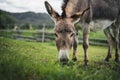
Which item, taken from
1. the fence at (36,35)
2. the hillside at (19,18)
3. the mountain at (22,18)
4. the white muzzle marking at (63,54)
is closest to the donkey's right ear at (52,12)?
the white muzzle marking at (63,54)

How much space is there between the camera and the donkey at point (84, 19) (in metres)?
6.33

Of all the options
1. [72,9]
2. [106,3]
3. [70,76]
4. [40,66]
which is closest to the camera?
[70,76]

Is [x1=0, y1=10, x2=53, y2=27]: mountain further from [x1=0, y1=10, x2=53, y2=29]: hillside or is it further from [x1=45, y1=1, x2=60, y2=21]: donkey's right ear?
[x1=45, y1=1, x2=60, y2=21]: donkey's right ear

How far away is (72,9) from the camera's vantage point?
7.40 metres

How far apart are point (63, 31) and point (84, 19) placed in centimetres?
155

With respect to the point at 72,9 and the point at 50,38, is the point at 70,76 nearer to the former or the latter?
the point at 72,9

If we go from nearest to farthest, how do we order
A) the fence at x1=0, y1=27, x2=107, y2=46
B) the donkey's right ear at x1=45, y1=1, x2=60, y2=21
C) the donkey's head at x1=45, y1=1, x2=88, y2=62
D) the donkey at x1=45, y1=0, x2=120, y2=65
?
the donkey's head at x1=45, y1=1, x2=88, y2=62, the donkey at x1=45, y1=0, x2=120, y2=65, the donkey's right ear at x1=45, y1=1, x2=60, y2=21, the fence at x1=0, y1=27, x2=107, y2=46

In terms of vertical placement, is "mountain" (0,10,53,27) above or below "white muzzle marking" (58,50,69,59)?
above

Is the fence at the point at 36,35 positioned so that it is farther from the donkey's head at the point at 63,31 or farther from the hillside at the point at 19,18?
the donkey's head at the point at 63,31

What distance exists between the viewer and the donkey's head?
19.8 ft

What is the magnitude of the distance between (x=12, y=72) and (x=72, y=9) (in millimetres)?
3422

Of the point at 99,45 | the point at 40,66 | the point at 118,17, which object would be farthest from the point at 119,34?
the point at 99,45

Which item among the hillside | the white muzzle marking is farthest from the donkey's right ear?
Answer: the hillside

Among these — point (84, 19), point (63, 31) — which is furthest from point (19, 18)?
point (63, 31)
